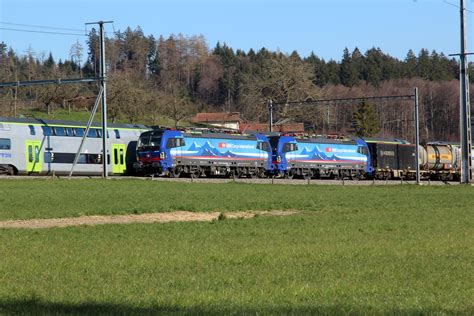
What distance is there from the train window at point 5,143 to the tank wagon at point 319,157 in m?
24.1

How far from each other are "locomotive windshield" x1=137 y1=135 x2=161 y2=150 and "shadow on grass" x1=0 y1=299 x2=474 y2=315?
157ft

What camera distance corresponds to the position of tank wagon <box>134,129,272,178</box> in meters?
57.7

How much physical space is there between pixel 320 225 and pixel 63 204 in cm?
1209

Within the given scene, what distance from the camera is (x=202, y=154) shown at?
199 ft

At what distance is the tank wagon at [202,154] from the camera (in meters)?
57.7

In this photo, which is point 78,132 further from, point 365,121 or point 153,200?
point 365,121

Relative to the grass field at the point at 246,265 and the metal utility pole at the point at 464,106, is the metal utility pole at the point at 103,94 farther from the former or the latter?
the metal utility pole at the point at 464,106

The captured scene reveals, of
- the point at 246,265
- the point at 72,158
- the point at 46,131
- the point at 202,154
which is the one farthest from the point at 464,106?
the point at 246,265

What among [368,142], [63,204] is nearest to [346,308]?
[63,204]

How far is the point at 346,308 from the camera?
942 centimetres

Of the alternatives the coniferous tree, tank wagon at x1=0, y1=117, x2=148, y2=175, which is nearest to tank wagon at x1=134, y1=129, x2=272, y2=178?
tank wagon at x1=0, y1=117, x2=148, y2=175

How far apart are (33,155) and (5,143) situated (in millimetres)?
2457

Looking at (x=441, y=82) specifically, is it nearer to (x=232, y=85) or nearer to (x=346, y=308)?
(x=232, y=85)

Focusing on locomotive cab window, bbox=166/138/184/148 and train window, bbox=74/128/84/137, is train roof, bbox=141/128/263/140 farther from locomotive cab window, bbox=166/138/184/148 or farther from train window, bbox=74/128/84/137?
train window, bbox=74/128/84/137
